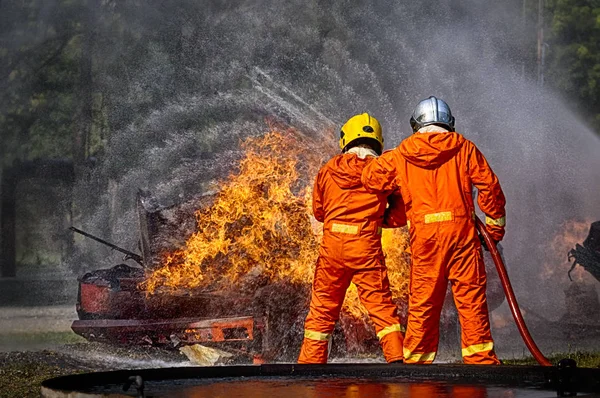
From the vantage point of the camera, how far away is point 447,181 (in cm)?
663

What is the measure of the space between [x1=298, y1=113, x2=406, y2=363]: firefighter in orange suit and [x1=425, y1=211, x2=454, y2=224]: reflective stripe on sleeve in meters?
0.75

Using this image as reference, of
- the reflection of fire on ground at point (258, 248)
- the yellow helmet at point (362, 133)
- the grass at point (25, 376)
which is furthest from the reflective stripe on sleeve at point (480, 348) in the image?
the grass at point (25, 376)

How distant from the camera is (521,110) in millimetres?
16078

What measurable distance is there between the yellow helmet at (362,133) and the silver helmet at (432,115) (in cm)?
77

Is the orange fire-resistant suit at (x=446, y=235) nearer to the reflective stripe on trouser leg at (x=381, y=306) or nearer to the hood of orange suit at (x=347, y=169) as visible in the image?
the reflective stripe on trouser leg at (x=381, y=306)

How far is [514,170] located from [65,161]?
44.6ft

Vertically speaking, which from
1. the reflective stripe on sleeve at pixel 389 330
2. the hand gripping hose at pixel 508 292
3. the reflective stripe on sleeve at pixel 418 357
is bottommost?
the reflective stripe on sleeve at pixel 418 357

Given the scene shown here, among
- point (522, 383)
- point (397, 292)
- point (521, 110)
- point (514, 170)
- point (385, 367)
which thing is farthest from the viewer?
point (521, 110)

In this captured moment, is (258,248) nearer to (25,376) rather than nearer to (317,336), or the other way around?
(317,336)

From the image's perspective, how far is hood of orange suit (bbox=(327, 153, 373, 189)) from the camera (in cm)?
750

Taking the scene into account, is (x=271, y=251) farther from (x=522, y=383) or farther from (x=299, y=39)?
(x=299, y=39)

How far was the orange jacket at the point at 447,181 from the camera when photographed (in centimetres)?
662

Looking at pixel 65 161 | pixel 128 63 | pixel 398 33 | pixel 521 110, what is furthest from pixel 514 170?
pixel 65 161

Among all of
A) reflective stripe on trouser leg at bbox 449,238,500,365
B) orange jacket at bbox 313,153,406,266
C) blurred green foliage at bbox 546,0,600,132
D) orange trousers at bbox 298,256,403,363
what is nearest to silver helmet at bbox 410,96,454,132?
orange jacket at bbox 313,153,406,266
